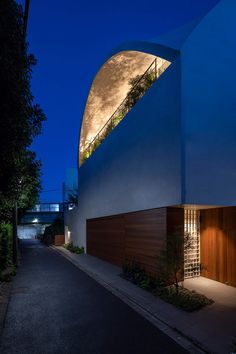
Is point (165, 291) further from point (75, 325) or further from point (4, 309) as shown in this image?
point (4, 309)

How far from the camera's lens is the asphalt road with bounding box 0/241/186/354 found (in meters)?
5.81

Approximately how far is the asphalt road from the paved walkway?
0.33m

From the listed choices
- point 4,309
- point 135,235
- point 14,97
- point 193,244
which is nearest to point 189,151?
point 193,244

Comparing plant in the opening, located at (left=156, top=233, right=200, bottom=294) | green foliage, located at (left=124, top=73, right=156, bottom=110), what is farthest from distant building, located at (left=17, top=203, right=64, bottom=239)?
plant in the opening, located at (left=156, top=233, right=200, bottom=294)

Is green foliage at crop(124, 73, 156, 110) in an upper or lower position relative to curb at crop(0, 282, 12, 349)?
upper

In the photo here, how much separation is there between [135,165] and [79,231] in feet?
47.6

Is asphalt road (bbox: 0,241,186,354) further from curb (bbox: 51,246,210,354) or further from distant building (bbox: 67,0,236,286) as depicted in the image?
distant building (bbox: 67,0,236,286)

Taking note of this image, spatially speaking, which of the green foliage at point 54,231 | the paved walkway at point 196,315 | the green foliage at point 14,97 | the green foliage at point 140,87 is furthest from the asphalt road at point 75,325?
the green foliage at point 54,231

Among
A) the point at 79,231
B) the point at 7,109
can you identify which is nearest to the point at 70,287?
the point at 7,109

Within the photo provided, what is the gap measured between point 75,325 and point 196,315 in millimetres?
2911

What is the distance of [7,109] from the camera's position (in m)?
5.88

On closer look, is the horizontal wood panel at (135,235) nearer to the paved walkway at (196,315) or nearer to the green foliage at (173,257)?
the green foliage at (173,257)

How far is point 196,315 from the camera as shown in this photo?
7664 mm

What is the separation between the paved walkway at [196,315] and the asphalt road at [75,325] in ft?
1.09
